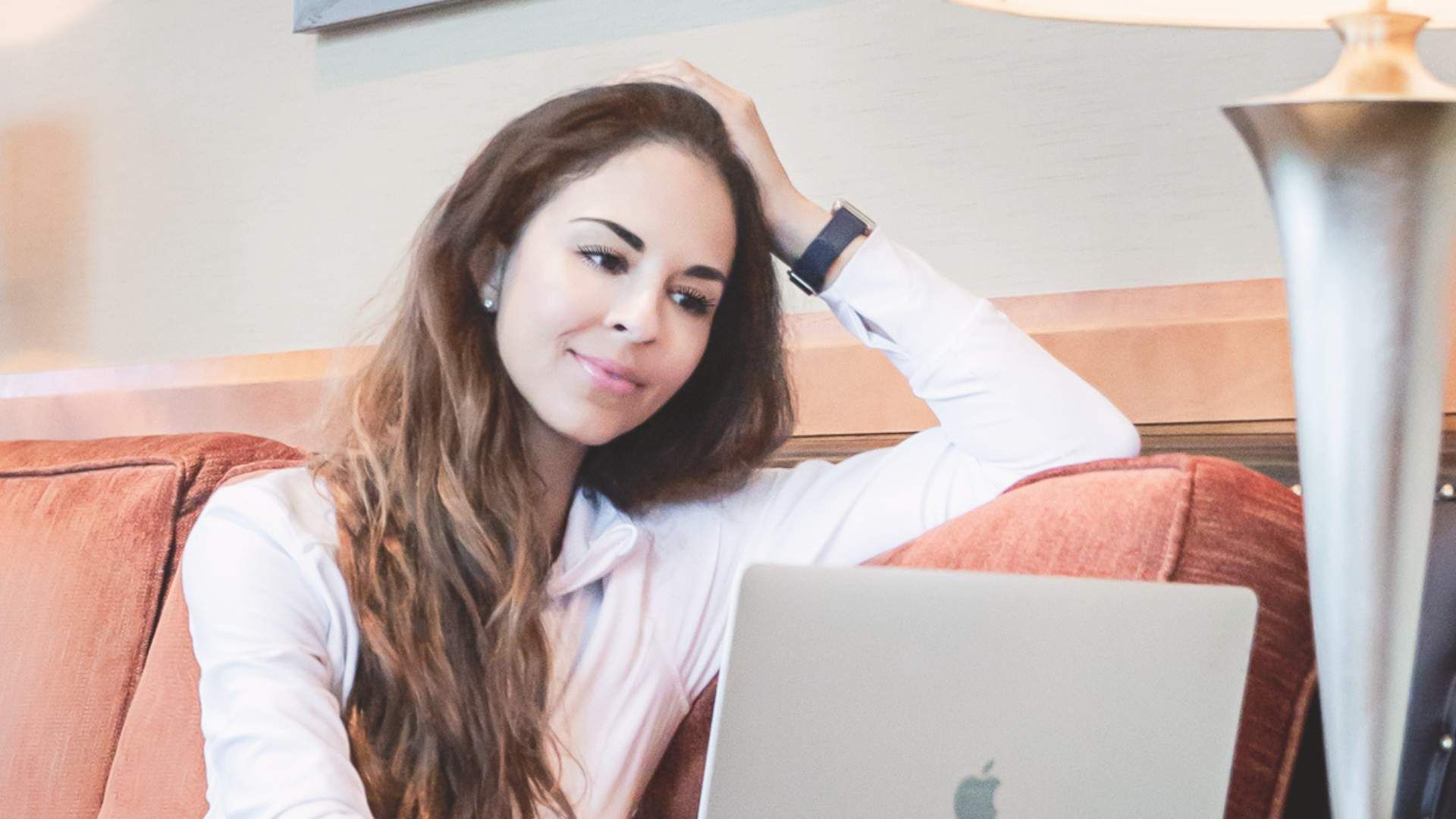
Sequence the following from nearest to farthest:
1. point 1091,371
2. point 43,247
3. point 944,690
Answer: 1. point 944,690
2. point 1091,371
3. point 43,247

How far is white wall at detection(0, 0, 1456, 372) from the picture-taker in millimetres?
1521

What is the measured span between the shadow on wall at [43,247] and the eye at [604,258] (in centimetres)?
148

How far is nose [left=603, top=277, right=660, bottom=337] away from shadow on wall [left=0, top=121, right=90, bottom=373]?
1.51 metres

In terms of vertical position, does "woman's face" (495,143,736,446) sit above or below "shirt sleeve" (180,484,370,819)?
above

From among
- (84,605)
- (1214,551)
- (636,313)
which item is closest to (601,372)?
(636,313)

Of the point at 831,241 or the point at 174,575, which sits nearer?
the point at 831,241

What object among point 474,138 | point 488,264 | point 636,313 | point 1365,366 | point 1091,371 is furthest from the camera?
point 474,138

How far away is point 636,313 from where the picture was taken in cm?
124

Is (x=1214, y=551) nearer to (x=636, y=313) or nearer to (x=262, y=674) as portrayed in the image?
(x=636, y=313)

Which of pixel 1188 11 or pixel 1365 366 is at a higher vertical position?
pixel 1188 11

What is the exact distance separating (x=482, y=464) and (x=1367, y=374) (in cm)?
75

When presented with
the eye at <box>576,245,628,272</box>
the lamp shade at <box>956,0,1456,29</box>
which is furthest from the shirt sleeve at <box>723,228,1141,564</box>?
the lamp shade at <box>956,0,1456,29</box>

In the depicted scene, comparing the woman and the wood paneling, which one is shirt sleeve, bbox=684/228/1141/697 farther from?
the wood paneling

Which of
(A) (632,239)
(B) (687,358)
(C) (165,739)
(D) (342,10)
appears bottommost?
(C) (165,739)
